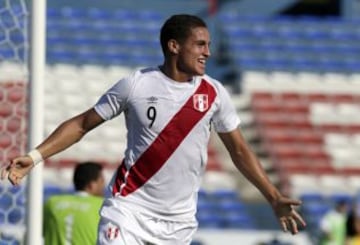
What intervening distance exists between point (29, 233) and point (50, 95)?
1078 centimetres

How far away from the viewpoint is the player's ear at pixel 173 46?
17.4ft

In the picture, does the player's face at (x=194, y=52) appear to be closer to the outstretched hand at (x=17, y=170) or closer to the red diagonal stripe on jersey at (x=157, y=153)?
the red diagonal stripe on jersey at (x=157, y=153)

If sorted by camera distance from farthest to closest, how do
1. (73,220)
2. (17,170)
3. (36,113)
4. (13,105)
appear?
1. (13,105)
2. (73,220)
3. (36,113)
4. (17,170)

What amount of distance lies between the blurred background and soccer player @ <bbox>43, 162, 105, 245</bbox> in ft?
22.0

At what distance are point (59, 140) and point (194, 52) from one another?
69 centimetres

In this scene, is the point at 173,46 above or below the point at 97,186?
above

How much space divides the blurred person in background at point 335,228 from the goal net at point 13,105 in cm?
765

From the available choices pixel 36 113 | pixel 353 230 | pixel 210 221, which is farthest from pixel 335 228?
pixel 36 113

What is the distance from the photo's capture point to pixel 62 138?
5.16 meters

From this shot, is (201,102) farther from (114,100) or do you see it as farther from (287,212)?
(287,212)

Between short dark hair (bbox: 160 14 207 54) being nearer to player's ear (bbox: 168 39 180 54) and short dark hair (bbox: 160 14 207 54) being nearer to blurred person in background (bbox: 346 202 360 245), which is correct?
player's ear (bbox: 168 39 180 54)

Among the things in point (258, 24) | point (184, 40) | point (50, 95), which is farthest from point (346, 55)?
point (184, 40)

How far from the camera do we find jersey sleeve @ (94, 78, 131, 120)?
5203 mm

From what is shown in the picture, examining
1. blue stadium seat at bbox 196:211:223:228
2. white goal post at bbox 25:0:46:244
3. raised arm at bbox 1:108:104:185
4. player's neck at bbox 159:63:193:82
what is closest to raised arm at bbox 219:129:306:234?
player's neck at bbox 159:63:193:82
